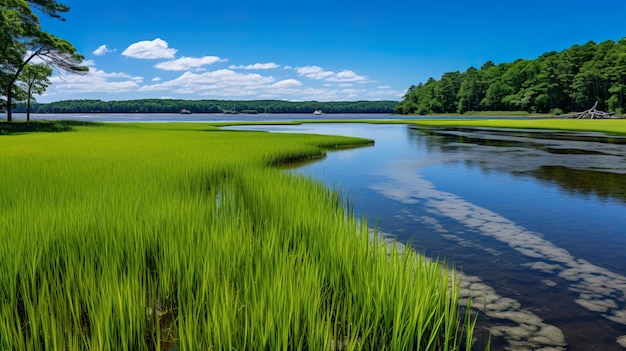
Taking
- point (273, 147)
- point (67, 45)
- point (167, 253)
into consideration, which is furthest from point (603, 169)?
point (67, 45)

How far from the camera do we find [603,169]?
1650cm

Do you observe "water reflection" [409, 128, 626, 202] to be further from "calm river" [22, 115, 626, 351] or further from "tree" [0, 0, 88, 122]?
"tree" [0, 0, 88, 122]

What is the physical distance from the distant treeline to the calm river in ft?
304

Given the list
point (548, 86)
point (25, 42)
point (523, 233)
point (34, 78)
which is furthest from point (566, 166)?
point (548, 86)

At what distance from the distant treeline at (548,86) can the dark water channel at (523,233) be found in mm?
93070

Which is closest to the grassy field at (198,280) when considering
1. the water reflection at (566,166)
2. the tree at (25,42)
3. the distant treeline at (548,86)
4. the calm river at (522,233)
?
the calm river at (522,233)

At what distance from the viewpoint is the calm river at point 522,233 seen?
4.75 metres

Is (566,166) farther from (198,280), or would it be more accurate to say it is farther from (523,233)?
(198,280)

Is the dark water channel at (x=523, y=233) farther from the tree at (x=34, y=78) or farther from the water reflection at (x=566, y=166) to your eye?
the tree at (x=34, y=78)

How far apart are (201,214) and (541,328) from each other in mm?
4416

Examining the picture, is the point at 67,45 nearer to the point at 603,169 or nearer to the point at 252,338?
the point at 603,169

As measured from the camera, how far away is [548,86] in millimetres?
112500

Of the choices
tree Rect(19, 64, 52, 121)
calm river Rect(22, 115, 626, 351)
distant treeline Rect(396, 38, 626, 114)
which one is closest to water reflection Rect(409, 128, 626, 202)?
calm river Rect(22, 115, 626, 351)

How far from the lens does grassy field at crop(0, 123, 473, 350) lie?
3238 millimetres
